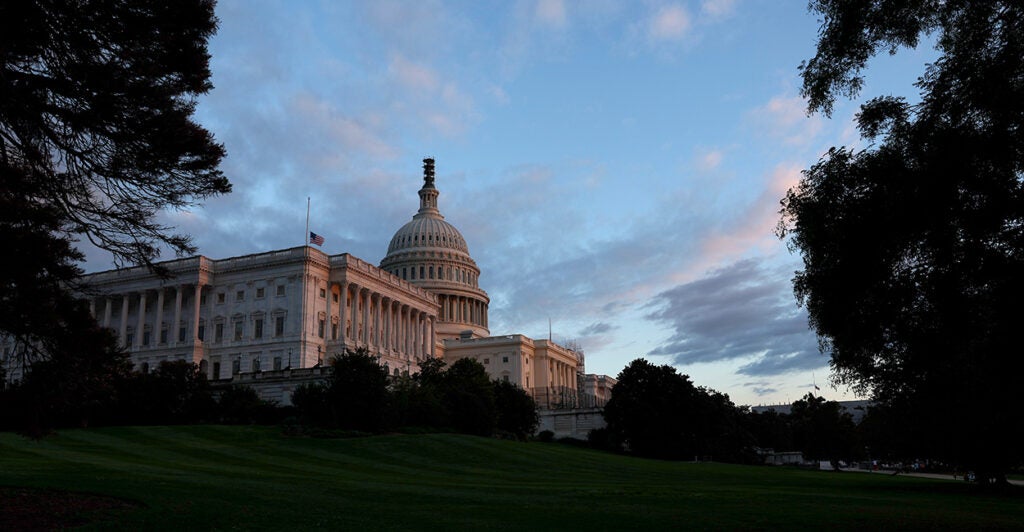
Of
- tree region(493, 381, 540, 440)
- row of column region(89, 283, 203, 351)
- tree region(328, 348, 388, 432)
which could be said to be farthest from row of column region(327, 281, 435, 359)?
tree region(328, 348, 388, 432)

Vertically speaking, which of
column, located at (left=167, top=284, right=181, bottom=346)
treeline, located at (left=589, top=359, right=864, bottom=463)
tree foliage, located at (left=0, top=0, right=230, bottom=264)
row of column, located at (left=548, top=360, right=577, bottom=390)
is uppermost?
column, located at (left=167, top=284, right=181, bottom=346)

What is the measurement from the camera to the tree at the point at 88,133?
1644cm

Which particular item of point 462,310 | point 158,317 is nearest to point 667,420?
point 158,317

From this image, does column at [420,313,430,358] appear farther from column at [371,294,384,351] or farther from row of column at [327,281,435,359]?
column at [371,294,384,351]

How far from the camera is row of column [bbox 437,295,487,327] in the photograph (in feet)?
525

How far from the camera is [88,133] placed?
57.4 feet

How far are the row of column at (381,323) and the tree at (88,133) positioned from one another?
81.3 m

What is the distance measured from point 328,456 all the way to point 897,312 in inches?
1245

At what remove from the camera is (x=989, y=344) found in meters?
19.6

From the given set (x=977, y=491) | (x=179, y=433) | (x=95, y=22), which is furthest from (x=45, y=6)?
(x=977, y=491)

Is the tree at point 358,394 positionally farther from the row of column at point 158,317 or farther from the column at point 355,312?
the row of column at point 158,317


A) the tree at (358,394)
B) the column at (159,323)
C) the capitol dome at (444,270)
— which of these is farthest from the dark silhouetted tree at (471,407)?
the capitol dome at (444,270)

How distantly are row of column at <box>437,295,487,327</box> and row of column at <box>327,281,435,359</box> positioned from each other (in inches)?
1265

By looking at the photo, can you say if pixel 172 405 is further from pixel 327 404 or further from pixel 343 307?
pixel 343 307
